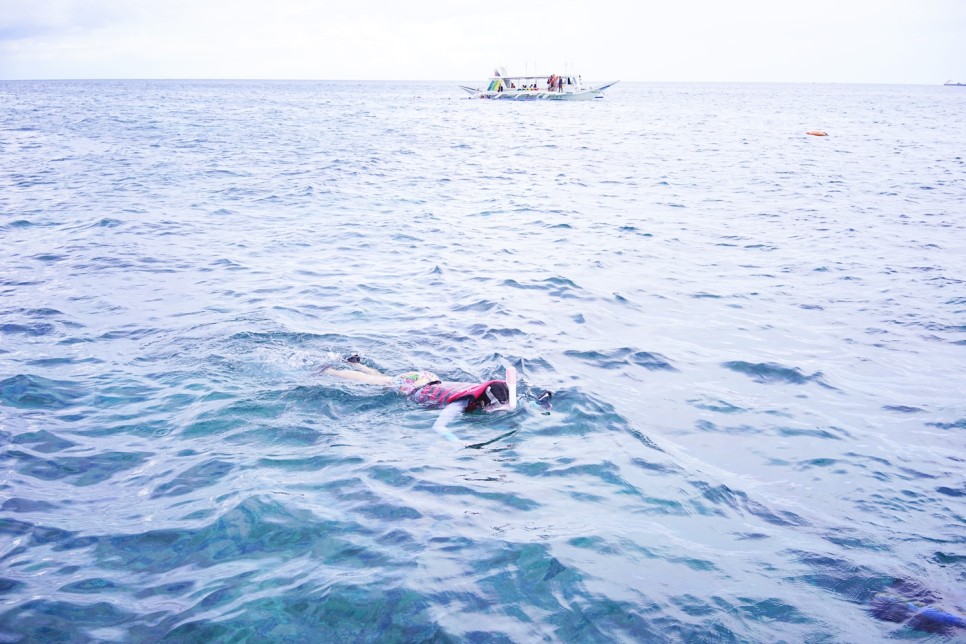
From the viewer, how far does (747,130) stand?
52844 millimetres

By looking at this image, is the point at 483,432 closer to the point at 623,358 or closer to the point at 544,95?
the point at 623,358

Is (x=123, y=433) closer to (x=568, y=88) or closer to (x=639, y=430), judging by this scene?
(x=639, y=430)

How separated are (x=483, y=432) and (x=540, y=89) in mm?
86592

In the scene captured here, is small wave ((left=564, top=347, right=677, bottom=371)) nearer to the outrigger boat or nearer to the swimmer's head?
the swimmer's head

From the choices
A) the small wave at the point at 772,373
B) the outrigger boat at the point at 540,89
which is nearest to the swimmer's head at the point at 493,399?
the small wave at the point at 772,373

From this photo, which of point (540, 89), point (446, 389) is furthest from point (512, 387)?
point (540, 89)

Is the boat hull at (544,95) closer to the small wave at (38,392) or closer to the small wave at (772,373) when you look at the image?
the small wave at (772,373)

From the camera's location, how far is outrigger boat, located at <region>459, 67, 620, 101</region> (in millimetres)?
84062

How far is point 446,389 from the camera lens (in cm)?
757

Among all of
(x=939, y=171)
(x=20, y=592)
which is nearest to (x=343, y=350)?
(x=20, y=592)

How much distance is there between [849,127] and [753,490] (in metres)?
59.7

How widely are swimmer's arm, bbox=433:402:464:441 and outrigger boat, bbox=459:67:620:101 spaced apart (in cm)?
8039

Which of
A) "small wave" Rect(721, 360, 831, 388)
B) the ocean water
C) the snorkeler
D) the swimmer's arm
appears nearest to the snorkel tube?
the snorkeler

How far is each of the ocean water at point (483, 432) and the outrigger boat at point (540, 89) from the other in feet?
232
